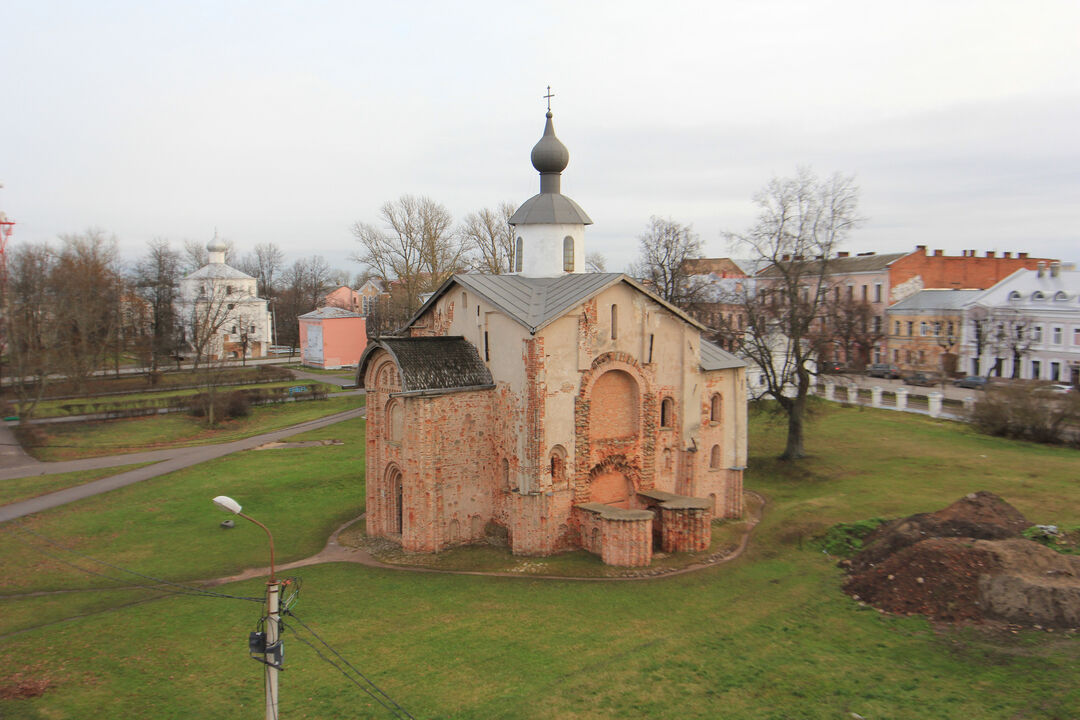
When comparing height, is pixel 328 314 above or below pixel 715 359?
above

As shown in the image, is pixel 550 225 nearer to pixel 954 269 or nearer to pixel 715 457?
pixel 715 457

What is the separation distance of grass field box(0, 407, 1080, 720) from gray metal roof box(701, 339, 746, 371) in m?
5.03

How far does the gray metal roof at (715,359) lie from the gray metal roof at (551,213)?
5759mm

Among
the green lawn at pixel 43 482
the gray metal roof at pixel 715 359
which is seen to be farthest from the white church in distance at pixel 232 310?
the gray metal roof at pixel 715 359

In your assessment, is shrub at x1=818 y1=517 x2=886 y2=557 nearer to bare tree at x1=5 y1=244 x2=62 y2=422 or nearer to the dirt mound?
the dirt mound

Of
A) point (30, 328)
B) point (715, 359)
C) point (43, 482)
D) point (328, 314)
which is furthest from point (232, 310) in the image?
point (715, 359)

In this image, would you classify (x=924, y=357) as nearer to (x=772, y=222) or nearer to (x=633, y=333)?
(x=772, y=222)

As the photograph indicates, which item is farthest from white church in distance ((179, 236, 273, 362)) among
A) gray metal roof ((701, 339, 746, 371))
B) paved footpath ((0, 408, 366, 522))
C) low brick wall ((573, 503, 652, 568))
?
low brick wall ((573, 503, 652, 568))

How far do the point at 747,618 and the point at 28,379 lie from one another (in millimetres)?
47520

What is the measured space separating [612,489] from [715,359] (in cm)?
598

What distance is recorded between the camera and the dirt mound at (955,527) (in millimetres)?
16547

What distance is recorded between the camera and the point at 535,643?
14.1 meters

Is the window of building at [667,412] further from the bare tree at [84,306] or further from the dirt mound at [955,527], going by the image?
the bare tree at [84,306]

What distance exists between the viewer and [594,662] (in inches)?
523
